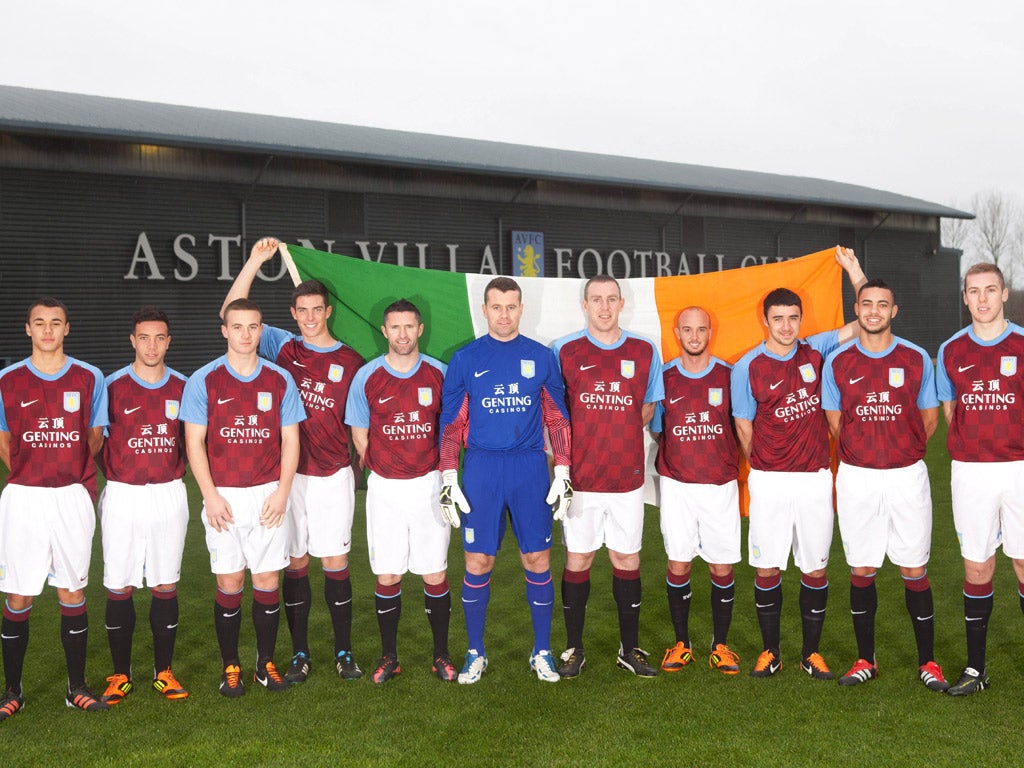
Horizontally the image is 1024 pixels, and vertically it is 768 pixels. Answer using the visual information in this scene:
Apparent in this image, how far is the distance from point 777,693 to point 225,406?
270 centimetres

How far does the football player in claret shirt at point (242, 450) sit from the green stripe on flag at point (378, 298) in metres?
0.95

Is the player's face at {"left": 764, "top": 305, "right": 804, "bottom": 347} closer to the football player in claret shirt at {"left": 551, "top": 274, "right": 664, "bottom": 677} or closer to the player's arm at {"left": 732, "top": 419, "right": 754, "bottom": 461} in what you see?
the player's arm at {"left": 732, "top": 419, "right": 754, "bottom": 461}

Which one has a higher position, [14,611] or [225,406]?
[225,406]

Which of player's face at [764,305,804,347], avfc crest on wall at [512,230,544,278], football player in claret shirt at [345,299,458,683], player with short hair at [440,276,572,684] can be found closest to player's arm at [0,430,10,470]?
football player in claret shirt at [345,299,458,683]

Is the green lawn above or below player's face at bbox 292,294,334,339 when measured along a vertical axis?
below

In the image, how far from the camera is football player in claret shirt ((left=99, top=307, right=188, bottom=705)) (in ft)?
12.2

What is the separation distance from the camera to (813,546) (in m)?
3.90

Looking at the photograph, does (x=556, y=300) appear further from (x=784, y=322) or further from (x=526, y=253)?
(x=526, y=253)

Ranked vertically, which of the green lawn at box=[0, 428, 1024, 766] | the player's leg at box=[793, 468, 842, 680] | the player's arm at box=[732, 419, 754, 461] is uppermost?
the player's arm at box=[732, 419, 754, 461]

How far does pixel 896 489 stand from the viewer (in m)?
3.74

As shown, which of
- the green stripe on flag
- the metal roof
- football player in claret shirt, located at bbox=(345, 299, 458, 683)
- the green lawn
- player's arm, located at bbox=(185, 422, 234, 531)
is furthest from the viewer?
the metal roof

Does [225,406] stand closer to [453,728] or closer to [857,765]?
[453,728]

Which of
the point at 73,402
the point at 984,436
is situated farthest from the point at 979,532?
the point at 73,402

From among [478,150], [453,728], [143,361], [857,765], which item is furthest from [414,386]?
[478,150]
